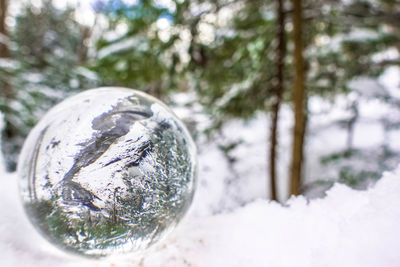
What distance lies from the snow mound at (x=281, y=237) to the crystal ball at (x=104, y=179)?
119 millimetres

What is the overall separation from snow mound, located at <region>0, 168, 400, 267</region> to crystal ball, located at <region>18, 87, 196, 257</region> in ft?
0.39

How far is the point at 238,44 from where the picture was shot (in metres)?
3.28

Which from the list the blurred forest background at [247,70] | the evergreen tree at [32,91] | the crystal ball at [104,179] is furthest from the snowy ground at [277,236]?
the evergreen tree at [32,91]

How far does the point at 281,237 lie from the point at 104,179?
678mm

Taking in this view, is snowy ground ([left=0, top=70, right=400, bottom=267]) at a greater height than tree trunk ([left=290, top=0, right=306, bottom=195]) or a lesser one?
lesser

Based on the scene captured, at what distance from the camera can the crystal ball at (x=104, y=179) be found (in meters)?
0.97

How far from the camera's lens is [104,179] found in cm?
97

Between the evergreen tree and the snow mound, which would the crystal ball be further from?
the evergreen tree

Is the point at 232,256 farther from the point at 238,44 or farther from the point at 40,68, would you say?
the point at 40,68

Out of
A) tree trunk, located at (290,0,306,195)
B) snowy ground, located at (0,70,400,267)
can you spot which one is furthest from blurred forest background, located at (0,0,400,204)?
snowy ground, located at (0,70,400,267)

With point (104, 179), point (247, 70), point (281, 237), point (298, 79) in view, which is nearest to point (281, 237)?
point (281, 237)

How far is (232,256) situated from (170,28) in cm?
248

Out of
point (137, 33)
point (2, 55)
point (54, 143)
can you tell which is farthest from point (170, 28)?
point (2, 55)

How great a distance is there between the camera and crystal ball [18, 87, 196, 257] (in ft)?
3.19
